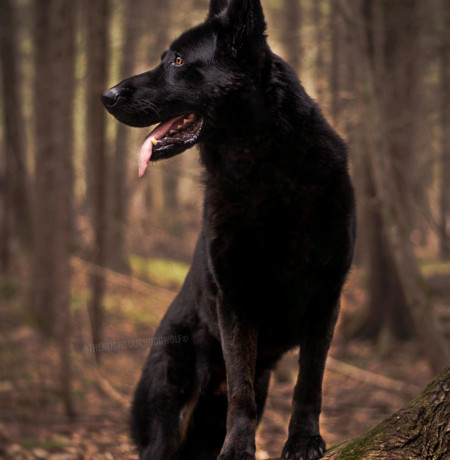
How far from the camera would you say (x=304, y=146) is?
10.0 feet

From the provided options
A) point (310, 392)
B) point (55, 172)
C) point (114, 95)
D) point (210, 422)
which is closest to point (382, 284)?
point (55, 172)

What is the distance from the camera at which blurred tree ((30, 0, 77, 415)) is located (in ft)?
25.4

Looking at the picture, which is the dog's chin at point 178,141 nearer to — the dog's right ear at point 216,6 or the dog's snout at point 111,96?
the dog's snout at point 111,96

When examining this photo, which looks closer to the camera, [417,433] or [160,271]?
[417,433]

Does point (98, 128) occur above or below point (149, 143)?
above

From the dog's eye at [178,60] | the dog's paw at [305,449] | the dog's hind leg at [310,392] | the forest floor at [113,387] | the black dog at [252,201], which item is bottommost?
the forest floor at [113,387]

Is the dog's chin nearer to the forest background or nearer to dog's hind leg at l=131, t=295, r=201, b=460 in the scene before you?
the forest background

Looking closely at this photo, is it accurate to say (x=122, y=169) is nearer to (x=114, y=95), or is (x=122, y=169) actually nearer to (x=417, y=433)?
(x=114, y=95)

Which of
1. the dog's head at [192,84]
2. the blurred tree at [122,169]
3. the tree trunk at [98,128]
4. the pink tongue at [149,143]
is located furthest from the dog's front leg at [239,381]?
the blurred tree at [122,169]

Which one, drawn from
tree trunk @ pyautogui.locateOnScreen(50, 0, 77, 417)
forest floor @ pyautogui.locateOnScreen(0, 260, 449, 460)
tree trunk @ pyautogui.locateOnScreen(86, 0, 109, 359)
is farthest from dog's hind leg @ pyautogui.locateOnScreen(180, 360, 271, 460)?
tree trunk @ pyautogui.locateOnScreen(86, 0, 109, 359)

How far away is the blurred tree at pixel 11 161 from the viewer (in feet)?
42.9

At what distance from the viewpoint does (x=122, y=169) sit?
1536 cm

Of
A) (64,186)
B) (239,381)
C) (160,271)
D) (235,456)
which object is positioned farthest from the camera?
(160,271)

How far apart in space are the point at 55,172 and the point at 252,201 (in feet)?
22.1
